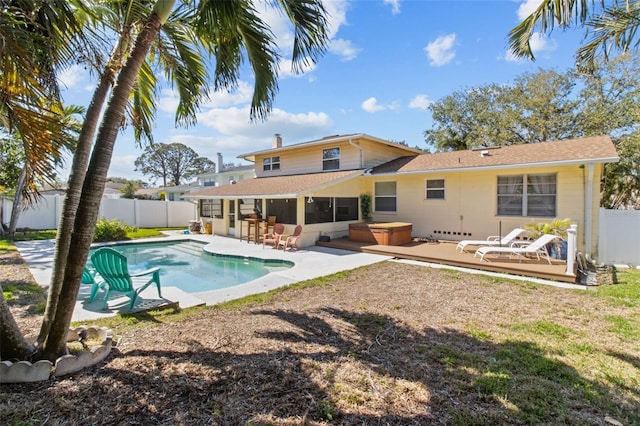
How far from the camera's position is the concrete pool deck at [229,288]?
6.00 meters

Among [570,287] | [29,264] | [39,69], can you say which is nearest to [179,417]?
[39,69]

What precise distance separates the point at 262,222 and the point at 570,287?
11.7m

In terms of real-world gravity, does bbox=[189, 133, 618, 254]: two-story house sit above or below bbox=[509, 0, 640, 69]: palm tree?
below

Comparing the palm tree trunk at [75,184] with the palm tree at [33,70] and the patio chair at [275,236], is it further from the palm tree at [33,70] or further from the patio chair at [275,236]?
the patio chair at [275,236]

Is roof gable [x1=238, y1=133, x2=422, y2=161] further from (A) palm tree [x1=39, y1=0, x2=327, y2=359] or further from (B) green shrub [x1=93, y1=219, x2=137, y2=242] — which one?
(A) palm tree [x1=39, y1=0, x2=327, y2=359]

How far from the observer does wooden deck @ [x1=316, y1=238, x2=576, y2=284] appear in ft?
27.6

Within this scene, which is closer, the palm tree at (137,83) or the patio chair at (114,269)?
the palm tree at (137,83)

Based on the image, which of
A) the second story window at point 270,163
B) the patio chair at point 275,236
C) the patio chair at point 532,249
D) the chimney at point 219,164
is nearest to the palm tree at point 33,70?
the patio chair at point 532,249

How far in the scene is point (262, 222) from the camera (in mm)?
15109

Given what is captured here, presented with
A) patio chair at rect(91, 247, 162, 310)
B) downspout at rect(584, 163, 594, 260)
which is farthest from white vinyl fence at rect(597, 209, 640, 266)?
patio chair at rect(91, 247, 162, 310)

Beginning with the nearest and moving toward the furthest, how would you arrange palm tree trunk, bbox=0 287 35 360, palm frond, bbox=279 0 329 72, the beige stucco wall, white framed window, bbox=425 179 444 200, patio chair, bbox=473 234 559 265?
palm tree trunk, bbox=0 287 35 360 < palm frond, bbox=279 0 329 72 < patio chair, bbox=473 234 559 265 < the beige stucco wall < white framed window, bbox=425 179 444 200

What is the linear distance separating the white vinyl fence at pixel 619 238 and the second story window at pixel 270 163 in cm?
1598

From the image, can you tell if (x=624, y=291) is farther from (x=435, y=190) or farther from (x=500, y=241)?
(x=435, y=190)

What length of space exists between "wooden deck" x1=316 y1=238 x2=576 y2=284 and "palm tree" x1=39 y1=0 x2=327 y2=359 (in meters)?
7.70
